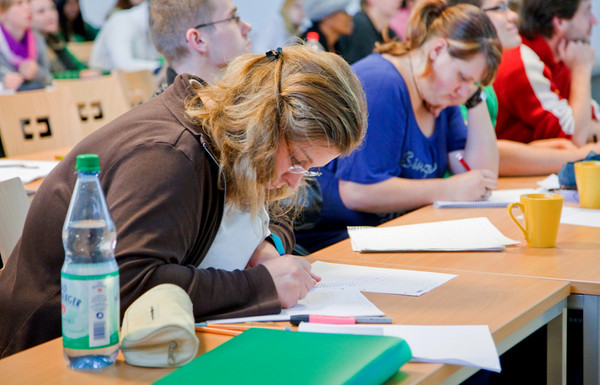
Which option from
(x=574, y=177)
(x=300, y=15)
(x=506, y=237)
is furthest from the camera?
(x=300, y=15)

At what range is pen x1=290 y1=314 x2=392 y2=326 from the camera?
113 cm

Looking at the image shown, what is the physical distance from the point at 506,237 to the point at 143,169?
87 centimetres

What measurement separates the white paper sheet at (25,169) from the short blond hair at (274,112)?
4.27ft

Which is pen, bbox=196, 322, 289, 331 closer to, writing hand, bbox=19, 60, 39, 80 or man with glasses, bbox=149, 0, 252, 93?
man with glasses, bbox=149, 0, 252, 93

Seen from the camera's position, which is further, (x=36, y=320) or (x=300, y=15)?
(x=300, y=15)

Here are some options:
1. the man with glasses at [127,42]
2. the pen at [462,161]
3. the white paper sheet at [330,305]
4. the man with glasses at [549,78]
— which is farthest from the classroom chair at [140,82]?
the white paper sheet at [330,305]

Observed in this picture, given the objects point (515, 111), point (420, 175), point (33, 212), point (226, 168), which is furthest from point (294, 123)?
point (515, 111)

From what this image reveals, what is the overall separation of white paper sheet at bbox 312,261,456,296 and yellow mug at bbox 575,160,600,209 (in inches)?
28.7

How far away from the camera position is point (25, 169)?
8.36ft

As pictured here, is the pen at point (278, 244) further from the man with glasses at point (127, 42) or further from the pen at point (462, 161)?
the man with glasses at point (127, 42)

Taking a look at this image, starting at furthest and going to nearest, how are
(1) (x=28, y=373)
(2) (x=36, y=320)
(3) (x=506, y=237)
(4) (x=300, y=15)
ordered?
(4) (x=300, y=15), (3) (x=506, y=237), (2) (x=36, y=320), (1) (x=28, y=373)

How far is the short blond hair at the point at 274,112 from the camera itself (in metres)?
1.19

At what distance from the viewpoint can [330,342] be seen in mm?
995

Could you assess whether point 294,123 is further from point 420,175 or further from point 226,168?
point 420,175
